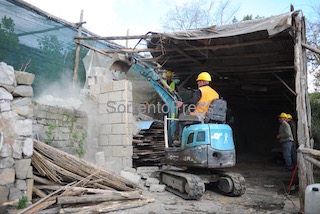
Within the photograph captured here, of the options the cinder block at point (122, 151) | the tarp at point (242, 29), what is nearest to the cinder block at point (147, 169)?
the cinder block at point (122, 151)

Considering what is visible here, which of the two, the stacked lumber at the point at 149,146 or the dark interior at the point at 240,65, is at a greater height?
the dark interior at the point at 240,65

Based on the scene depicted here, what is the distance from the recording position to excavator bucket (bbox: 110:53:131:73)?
7.16m

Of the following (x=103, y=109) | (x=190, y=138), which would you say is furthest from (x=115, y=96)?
(x=190, y=138)

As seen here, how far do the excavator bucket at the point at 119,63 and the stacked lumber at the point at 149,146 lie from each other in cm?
184

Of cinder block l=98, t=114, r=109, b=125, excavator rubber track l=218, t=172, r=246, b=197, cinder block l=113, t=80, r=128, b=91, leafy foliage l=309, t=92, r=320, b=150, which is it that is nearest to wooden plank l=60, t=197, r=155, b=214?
excavator rubber track l=218, t=172, r=246, b=197

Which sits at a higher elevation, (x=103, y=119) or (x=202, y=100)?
(x=202, y=100)

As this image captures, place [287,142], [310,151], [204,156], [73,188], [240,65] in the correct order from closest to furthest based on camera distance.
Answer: [310,151]
[73,188]
[204,156]
[240,65]
[287,142]

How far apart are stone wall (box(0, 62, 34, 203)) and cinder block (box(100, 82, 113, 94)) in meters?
3.55

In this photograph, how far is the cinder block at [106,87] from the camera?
7.73 meters

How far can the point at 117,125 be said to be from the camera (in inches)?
292

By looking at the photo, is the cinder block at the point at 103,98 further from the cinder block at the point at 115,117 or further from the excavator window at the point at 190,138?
the excavator window at the point at 190,138

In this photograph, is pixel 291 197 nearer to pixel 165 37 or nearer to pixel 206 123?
pixel 206 123

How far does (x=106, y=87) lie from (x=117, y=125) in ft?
3.91

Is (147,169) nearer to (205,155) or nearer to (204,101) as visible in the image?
(205,155)
